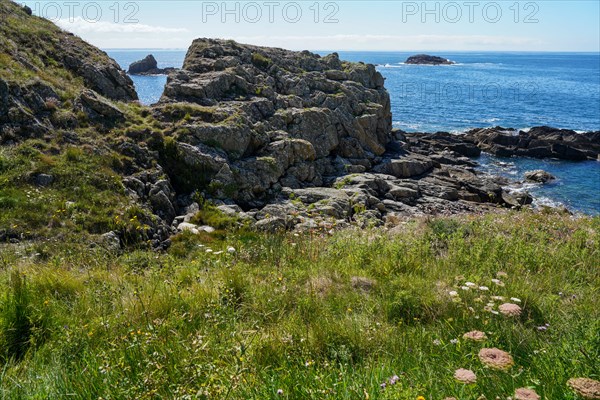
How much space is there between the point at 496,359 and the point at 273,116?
2519 cm

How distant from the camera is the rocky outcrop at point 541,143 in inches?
1676

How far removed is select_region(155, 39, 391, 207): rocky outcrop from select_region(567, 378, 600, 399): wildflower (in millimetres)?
18543

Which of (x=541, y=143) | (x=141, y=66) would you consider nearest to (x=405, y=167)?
(x=541, y=143)

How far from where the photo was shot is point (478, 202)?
2867 cm

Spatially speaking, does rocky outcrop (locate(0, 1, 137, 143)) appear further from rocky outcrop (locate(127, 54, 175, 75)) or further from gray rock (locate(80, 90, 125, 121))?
rocky outcrop (locate(127, 54, 175, 75))

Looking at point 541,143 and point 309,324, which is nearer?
point 309,324

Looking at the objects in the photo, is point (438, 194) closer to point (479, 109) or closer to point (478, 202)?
point (478, 202)

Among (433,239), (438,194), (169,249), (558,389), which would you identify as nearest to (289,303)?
(558,389)

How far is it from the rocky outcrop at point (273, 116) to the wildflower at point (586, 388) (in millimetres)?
18543

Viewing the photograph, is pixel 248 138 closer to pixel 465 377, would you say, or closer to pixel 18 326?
pixel 18 326

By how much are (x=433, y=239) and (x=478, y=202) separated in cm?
2169

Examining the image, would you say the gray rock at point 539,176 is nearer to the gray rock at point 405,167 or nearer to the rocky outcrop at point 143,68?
the gray rock at point 405,167

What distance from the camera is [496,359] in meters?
3.00

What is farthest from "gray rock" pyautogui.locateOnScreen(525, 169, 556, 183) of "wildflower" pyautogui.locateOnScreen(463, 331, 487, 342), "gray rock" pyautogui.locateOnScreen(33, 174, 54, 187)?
"wildflower" pyautogui.locateOnScreen(463, 331, 487, 342)
